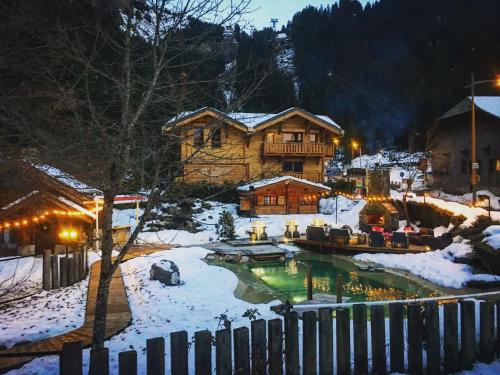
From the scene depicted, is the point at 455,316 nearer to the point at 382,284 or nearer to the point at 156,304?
the point at 156,304

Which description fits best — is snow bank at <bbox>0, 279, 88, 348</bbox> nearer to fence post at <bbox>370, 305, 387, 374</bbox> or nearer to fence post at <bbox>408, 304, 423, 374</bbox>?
fence post at <bbox>370, 305, 387, 374</bbox>

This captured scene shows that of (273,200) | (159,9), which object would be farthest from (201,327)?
(273,200)

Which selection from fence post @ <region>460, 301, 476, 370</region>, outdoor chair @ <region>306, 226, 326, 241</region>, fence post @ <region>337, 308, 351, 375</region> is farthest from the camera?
outdoor chair @ <region>306, 226, 326, 241</region>

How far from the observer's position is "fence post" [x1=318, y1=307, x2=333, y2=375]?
5.00 metres

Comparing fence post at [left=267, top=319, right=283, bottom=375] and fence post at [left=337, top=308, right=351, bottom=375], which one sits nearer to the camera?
fence post at [left=267, top=319, right=283, bottom=375]

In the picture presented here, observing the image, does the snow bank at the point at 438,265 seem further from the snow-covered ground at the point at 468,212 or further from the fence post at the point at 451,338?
the fence post at the point at 451,338

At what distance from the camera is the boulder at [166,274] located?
11758mm

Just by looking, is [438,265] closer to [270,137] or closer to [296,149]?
[296,149]

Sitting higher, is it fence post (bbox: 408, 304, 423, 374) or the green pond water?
fence post (bbox: 408, 304, 423, 374)

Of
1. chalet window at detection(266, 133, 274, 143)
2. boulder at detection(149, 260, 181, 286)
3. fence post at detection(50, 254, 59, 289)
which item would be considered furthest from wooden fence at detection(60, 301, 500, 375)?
chalet window at detection(266, 133, 274, 143)

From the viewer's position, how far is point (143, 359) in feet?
19.1

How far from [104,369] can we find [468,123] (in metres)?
35.5

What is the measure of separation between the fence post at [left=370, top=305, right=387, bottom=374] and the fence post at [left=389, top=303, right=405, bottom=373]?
17 centimetres

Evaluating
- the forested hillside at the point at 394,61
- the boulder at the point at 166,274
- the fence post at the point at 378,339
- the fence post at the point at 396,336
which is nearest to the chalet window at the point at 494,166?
the forested hillside at the point at 394,61
